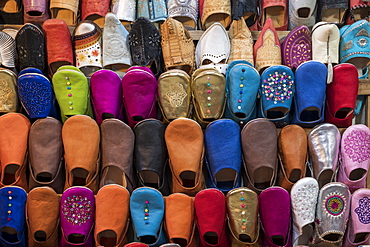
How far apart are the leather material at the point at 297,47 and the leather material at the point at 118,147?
3.01 ft

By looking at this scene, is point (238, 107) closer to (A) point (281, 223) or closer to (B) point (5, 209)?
(A) point (281, 223)

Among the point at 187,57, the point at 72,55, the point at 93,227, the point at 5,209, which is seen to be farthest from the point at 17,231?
the point at 187,57

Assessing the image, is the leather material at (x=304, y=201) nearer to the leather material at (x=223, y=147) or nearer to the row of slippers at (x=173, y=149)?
the row of slippers at (x=173, y=149)

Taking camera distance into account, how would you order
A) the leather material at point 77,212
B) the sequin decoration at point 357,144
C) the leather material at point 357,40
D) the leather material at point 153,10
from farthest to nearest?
1. the leather material at point 153,10
2. the leather material at point 357,40
3. the sequin decoration at point 357,144
4. the leather material at point 77,212

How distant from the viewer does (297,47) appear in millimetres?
2260

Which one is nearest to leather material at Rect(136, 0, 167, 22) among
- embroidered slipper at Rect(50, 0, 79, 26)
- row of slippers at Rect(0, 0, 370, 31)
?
row of slippers at Rect(0, 0, 370, 31)

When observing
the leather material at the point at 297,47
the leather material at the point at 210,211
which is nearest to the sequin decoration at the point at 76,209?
the leather material at the point at 210,211

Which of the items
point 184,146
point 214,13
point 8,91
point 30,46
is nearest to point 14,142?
point 8,91

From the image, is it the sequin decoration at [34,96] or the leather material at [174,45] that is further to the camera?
the leather material at [174,45]

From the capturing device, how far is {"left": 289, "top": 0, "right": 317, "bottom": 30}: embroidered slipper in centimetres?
232

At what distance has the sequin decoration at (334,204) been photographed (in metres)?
2.12

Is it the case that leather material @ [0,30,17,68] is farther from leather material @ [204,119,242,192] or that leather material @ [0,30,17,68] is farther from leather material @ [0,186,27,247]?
leather material @ [204,119,242,192]

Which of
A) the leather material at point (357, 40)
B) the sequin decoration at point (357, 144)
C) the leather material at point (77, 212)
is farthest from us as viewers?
the leather material at point (357, 40)

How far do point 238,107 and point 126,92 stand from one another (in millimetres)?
567
